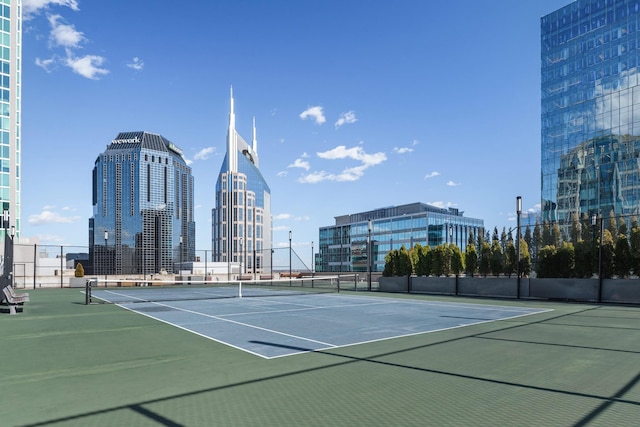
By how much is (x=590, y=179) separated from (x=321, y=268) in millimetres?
73797

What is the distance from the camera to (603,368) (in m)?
6.90

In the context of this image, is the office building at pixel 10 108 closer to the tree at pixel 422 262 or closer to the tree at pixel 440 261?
the tree at pixel 422 262

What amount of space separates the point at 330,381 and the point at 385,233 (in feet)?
326

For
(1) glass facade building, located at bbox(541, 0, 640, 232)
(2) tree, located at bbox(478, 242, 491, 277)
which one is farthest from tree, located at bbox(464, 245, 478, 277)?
(1) glass facade building, located at bbox(541, 0, 640, 232)

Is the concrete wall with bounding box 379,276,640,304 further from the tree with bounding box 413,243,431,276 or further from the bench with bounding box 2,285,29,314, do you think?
the bench with bounding box 2,285,29,314

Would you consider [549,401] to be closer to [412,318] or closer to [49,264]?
[412,318]

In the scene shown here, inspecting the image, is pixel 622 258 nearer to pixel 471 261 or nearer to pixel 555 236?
pixel 471 261

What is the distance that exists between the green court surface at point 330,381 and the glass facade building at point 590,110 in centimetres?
7095

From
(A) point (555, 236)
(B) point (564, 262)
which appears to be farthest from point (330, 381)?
(A) point (555, 236)

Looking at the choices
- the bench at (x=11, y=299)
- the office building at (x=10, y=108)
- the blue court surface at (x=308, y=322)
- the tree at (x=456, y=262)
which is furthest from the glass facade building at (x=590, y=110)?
the office building at (x=10, y=108)

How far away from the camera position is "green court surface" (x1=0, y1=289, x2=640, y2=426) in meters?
4.80

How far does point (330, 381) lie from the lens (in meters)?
6.19

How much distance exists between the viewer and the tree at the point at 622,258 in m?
19.4

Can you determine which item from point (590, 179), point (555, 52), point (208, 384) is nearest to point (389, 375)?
point (208, 384)
